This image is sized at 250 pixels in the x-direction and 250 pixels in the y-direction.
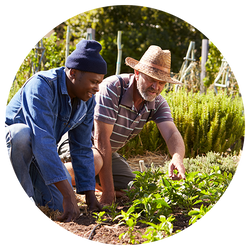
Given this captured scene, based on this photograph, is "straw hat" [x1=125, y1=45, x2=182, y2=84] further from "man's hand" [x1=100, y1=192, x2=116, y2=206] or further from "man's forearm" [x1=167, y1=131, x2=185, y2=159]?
"man's hand" [x1=100, y1=192, x2=116, y2=206]

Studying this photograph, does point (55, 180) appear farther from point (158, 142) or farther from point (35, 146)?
point (158, 142)

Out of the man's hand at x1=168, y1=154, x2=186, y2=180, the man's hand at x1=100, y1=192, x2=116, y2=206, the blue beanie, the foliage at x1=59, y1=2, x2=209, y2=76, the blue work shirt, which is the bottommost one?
the man's hand at x1=100, y1=192, x2=116, y2=206

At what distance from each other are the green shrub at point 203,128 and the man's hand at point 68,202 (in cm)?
229

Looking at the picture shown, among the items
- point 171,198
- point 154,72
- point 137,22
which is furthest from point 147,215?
point 137,22

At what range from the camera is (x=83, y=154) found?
2307 millimetres

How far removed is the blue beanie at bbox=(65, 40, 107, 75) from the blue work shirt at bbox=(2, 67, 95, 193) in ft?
0.59

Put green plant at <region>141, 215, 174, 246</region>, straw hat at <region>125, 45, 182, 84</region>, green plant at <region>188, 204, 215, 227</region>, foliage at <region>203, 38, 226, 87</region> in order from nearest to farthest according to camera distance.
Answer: green plant at <region>141, 215, 174, 246</region> < green plant at <region>188, 204, 215, 227</region> < straw hat at <region>125, 45, 182, 84</region> < foliage at <region>203, 38, 226, 87</region>

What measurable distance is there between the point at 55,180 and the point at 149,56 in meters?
1.40

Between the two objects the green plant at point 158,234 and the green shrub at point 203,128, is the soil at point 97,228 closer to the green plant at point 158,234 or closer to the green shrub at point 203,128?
the green plant at point 158,234

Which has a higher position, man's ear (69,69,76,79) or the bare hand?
man's ear (69,69,76,79)

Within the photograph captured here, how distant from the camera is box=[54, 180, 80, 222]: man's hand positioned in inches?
75.6

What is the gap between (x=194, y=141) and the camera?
13.6 ft

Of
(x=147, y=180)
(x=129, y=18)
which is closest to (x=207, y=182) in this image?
(x=147, y=180)

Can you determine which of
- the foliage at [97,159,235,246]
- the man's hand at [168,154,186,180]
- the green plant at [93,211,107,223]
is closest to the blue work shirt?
the green plant at [93,211,107,223]
